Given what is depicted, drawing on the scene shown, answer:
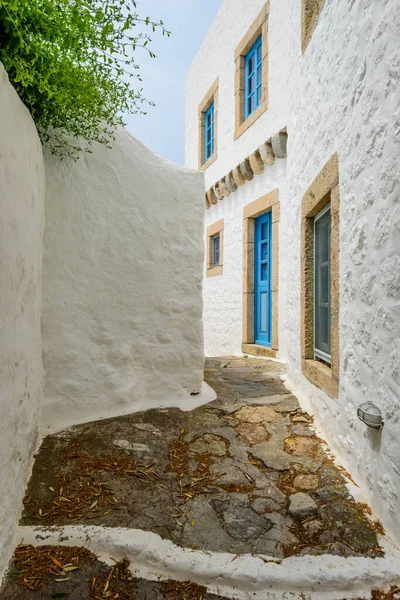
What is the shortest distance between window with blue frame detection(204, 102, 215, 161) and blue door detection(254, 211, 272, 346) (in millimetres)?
2886

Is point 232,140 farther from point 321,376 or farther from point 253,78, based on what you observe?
point 321,376

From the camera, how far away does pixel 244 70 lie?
267 inches

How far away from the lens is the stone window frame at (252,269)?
558 centimetres

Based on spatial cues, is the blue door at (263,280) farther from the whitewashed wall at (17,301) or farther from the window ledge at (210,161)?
the whitewashed wall at (17,301)

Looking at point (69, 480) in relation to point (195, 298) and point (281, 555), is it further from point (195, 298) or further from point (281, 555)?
point (195, 298)

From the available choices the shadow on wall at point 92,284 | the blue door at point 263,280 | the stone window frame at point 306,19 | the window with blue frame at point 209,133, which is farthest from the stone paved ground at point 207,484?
the window with blue frame at point 209,133

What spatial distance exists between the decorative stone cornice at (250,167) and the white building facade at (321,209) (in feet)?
0.06

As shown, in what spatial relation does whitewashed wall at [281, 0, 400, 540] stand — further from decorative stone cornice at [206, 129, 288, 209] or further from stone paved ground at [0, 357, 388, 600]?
decorative stone cornice at [206, 129, 288, 209]

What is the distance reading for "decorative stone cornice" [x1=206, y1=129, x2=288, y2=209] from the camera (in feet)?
17.3

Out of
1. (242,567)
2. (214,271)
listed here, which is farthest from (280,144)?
(242,567)

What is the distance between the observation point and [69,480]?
211cm

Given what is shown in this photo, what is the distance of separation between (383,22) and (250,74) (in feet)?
17.8

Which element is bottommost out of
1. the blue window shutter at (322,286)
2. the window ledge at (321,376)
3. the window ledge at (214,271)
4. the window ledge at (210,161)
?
the window ledge at (321,376)

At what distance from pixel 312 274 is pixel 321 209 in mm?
562
